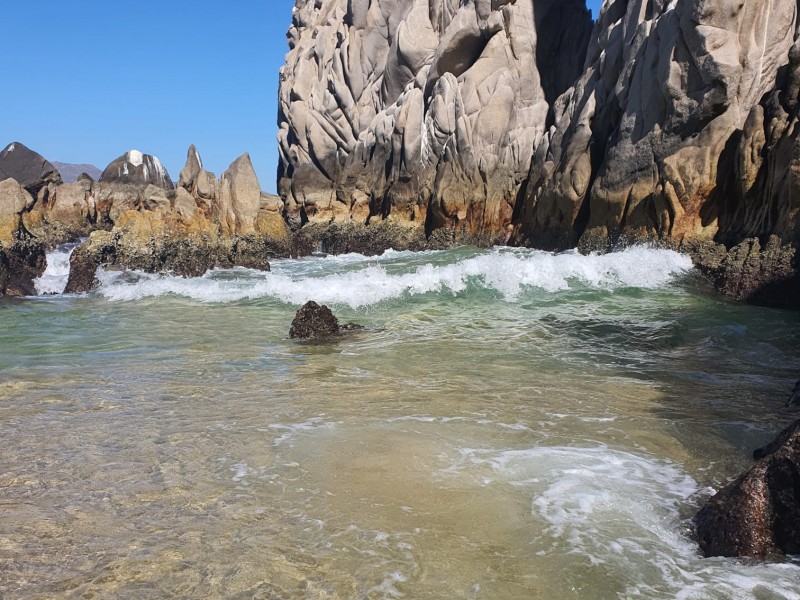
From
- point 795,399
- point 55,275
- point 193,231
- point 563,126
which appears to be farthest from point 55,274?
point 795,399

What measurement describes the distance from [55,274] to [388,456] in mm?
16970

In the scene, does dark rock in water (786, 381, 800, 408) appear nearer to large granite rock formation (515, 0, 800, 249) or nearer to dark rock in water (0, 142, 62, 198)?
large granite rock formation (515, 0, 800, 249)

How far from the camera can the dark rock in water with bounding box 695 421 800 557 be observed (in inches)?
113

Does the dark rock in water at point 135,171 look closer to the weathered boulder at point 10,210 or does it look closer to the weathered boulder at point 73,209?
the weathered boulder at point 73,209

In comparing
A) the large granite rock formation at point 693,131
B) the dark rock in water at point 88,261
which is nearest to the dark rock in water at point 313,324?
the large granite rock formation at point 693,131

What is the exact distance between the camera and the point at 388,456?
4.30 metres

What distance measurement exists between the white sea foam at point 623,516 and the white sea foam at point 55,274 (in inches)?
599

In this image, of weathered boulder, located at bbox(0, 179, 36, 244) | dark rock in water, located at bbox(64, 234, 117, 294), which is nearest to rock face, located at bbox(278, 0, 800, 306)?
dark rock in water, located at bbox(64, 234, 117, 294)

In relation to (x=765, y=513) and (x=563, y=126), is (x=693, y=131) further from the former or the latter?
(x=765, y=513)

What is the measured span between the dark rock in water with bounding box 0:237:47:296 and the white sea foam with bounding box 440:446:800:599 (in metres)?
14.7

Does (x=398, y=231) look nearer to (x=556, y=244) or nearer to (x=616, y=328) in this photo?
(x=556, y=244)

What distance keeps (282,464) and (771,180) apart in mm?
11680

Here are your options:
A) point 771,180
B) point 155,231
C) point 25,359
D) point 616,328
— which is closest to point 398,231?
point 155,231

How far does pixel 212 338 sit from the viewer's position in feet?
29.9
